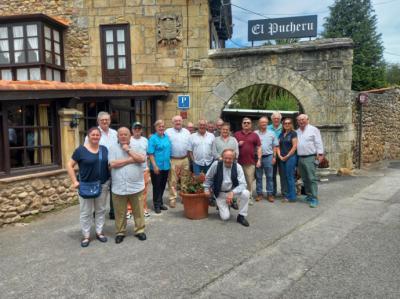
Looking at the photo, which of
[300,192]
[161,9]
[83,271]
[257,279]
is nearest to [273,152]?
[300,192]

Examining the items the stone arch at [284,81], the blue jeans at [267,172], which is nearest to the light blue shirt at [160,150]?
the blue jeans at [267,172]

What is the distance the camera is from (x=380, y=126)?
42.9ft

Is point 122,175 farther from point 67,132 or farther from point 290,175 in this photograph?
point 290,175

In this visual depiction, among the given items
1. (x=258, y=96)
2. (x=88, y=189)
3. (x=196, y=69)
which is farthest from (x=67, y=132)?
(x=258, y=96)

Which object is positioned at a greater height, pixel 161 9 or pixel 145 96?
pixel 161 9

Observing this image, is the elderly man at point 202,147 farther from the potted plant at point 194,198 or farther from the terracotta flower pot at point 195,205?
the terracotta flower pot at point 195,205

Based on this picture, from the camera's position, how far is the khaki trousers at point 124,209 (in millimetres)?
4596

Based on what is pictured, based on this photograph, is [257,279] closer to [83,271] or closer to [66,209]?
[83,271]

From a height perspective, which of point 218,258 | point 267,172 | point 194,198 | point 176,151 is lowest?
point 218,258

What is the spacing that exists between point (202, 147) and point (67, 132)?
110 inches

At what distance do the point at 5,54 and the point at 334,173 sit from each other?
9.62 metres

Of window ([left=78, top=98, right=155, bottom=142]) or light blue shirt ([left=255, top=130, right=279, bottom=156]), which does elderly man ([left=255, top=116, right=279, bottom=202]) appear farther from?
window ([left=78, top=98, right=155, bottom=142])

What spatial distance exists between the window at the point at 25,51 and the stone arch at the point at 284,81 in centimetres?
499

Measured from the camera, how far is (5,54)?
9.43 metres
